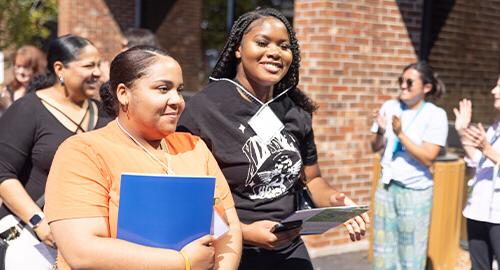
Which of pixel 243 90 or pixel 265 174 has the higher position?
pixel 243 90

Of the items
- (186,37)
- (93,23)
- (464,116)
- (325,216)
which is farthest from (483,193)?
(186,37)

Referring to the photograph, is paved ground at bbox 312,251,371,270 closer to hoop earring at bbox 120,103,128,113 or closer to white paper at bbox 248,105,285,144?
white paper at bbox 248,105,285,144

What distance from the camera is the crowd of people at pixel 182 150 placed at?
190 cm

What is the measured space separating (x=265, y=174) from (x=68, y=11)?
7.90 meters

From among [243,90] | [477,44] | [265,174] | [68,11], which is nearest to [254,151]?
[265,174]

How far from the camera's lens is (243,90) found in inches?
107

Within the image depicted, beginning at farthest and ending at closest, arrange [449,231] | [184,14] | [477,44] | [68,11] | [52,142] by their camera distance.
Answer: [184,14], [68,11], [477,44], [449,231], [52,142]

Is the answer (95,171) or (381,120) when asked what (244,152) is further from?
(381,120)

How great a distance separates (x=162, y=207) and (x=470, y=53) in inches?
234

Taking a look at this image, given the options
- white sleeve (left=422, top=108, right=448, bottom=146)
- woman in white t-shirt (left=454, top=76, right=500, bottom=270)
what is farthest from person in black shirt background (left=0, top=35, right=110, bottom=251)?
white sleeve (left=422, top=108, right=448, bottom=146)

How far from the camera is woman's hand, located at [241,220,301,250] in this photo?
2475mm

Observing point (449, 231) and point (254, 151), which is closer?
point (254, 151)

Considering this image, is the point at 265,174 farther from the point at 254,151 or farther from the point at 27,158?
the point at 27,158

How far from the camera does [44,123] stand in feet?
10.5
